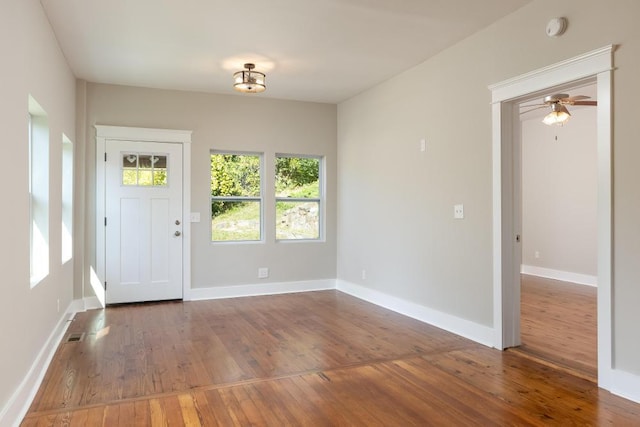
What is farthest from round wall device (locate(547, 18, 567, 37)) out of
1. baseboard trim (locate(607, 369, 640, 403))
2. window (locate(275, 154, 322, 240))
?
window (locate(275, 154, 322, 240))

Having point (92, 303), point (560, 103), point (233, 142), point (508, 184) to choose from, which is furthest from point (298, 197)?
point (560, 103)

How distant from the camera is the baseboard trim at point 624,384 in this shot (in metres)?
Result: 2.65

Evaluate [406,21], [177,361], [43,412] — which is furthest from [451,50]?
[43,412]

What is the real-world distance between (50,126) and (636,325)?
14.2ft

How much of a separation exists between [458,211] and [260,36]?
2.36 m

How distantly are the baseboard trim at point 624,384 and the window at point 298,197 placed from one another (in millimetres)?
4243

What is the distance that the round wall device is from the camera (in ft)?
10.1

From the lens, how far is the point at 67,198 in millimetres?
4891

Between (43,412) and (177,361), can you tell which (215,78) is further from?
(43,412)

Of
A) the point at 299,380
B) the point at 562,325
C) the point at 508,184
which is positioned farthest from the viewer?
the point at 562,325

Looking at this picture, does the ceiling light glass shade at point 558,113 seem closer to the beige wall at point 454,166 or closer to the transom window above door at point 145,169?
the beige wall at point 454,166

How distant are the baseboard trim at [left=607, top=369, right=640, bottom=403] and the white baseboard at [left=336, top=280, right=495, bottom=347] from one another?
1.02m

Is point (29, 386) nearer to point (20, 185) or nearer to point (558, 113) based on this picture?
point (20, 185)

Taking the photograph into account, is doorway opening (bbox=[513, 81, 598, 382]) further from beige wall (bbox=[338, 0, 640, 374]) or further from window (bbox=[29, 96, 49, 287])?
window (bbox=[29, 96, 49, 287])
